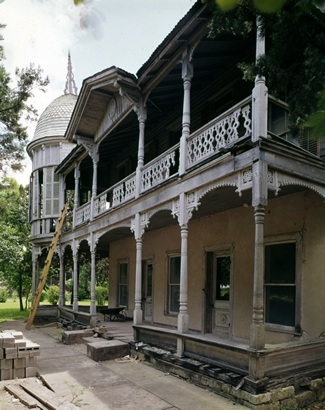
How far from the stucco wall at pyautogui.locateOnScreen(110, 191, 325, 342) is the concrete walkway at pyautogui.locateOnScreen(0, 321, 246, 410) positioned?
2473mm

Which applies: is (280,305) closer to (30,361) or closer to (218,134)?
(218,134)

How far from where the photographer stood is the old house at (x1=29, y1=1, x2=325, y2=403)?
657 cm

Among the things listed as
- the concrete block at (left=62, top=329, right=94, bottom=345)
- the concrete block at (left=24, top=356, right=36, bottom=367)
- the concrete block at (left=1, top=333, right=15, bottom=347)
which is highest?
the concrete block at (left=1, top=333, right=15, bottom=347)

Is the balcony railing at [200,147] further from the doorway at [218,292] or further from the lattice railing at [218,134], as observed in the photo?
the doorway at [218,292]

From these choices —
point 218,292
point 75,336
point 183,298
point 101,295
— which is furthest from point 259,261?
point 101,295

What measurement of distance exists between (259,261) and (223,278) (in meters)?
4.33

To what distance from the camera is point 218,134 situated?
25.2ft

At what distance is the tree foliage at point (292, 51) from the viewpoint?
3391mm

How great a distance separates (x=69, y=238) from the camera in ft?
56.2

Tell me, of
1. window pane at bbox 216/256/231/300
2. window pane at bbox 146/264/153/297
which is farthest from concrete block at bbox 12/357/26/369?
window pane at bbox 146/264/153/297

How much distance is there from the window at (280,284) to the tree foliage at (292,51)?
4853 millimetres

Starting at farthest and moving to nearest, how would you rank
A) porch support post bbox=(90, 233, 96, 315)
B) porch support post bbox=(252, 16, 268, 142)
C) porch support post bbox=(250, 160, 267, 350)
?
1. porch support post bbox=(90, 233, 96, 315)
2. porch support post bbox=(252, 16, 268, 142)
3. porch support post bbox=(250, 160, 267, 350)

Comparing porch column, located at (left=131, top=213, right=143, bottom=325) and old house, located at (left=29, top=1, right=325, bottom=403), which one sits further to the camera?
porch column, located at (left=131, top=213, right=143, bottom=325)

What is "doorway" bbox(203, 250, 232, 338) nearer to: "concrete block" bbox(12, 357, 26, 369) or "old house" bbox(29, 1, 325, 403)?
"old house" bbox(29, 1, 325, 403)
